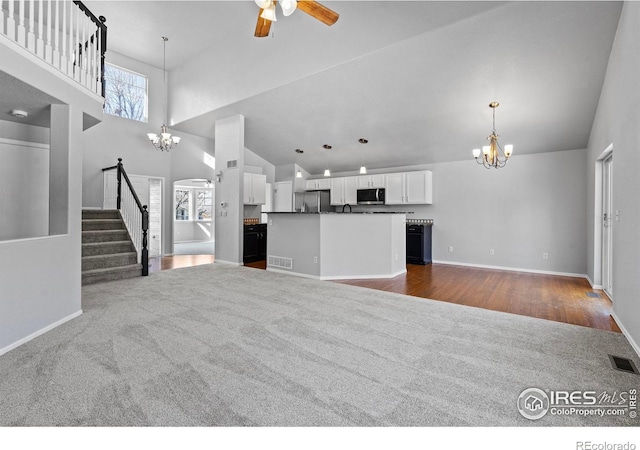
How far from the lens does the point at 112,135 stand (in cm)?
713

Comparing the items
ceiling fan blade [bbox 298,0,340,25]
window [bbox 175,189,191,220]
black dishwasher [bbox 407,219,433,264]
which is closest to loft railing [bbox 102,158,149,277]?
window [bbox 175,189,191,220]

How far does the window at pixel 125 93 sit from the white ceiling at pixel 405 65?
50 cm

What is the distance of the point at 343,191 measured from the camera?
8562 millimetres

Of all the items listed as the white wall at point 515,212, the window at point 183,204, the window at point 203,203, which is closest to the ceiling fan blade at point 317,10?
the white wall at point 515,212

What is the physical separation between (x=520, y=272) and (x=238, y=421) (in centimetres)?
647

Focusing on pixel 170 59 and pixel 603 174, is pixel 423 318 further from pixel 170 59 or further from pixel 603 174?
pixel 170 59

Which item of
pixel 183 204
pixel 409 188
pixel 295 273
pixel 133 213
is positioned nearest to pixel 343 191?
pixel 409 188

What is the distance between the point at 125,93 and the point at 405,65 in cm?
673

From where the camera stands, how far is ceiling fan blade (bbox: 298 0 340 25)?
2.99 meters

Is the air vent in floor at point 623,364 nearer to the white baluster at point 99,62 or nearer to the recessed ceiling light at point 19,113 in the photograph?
the white baluster at point 99,62

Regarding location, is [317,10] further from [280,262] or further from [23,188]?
[23,188]

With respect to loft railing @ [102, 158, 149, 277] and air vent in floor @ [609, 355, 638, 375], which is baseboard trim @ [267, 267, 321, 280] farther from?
air vent in floor @ [609, 355, 638, 375]

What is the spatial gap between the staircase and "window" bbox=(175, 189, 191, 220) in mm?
4905

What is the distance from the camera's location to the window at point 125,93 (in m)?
7.14
